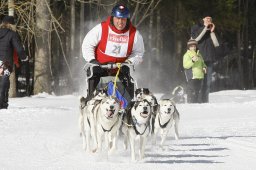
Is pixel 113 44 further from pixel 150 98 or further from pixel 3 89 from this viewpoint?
pixel 3 89

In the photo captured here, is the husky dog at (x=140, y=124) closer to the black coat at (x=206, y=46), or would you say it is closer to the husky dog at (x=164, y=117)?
the husky dog at (x=164, y=117)

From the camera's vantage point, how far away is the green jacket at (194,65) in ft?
53.6


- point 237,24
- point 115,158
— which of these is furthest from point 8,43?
point 237,24

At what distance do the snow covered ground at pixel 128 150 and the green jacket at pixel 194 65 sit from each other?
1865mm

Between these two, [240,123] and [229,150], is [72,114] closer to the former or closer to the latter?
[240,123]

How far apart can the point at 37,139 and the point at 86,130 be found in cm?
107

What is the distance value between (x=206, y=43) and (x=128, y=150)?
8863 mm

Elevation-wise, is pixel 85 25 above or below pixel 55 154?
above

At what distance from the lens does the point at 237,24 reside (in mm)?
31641

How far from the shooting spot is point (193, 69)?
16.5 m

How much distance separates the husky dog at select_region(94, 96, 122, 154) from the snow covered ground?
222mm

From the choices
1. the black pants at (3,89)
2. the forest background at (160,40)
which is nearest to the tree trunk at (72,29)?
the forest background at (160,40)

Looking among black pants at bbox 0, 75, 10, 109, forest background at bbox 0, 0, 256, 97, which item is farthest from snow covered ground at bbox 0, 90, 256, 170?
forest background at bbox 0, 0, 256, 97

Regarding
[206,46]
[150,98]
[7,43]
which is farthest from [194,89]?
[150,98]
